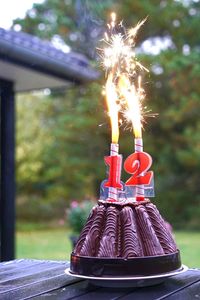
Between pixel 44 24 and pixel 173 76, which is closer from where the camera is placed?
pixel 44 24

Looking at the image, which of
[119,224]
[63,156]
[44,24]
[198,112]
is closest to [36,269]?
[119,224]

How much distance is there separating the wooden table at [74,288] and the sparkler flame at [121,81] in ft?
1.23

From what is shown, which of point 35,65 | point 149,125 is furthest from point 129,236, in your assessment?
point 149,125

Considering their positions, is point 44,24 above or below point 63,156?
above

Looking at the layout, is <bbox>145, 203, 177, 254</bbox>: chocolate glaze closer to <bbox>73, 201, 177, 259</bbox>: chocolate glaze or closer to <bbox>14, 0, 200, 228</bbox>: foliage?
<bbox>73, 201, 177, 259</bbox>: chocolate glaze

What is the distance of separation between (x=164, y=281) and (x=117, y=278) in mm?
144

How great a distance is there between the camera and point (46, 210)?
11086 millimetres

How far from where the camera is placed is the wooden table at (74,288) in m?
1.13

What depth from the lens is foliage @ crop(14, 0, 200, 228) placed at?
24.5ft

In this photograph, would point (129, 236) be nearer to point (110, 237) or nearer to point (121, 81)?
point (110, 237)

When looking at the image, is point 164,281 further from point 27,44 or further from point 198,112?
point 198,112

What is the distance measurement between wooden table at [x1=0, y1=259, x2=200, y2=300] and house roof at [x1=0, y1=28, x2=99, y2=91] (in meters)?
2.11

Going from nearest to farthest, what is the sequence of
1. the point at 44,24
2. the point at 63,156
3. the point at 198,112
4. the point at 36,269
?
1. the point at 36,269
2. the point at 44,24
3. the point at 198,112
4. the point at 63,156

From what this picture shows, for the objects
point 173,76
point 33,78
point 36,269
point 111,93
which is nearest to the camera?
point 111,93
